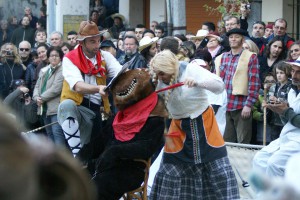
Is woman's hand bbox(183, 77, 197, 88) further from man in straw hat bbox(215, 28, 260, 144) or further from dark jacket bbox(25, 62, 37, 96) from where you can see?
dark jacket bbox(25, 62, 37, 96)

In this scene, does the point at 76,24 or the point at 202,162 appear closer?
the point at 202,162

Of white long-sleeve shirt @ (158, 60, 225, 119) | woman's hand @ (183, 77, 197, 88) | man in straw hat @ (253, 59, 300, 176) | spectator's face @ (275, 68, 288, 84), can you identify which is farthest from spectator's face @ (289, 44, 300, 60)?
woman's hand @ (183, 77, 197, 88)

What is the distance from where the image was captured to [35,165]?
4.37ft

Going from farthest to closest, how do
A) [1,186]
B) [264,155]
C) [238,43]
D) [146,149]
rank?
1. [238,43]
2. [264,155]
3. [146,149]
4. [1,186]

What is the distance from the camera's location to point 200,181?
646 cm

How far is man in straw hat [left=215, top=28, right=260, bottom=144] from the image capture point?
927 cm

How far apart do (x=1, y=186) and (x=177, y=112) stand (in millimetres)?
5114

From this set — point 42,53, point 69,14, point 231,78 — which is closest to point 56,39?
point 42,53

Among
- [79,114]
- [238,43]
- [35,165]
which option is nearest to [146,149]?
[79,114]

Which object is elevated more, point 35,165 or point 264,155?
point 35,165

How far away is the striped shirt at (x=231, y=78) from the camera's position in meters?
9.27

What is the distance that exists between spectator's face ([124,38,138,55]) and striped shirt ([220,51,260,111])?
1253 millimetres

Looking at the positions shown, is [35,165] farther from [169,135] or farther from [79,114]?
[79,114]

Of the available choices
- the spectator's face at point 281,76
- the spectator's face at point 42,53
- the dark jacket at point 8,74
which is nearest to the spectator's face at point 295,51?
the spectator's face at point 281,76
